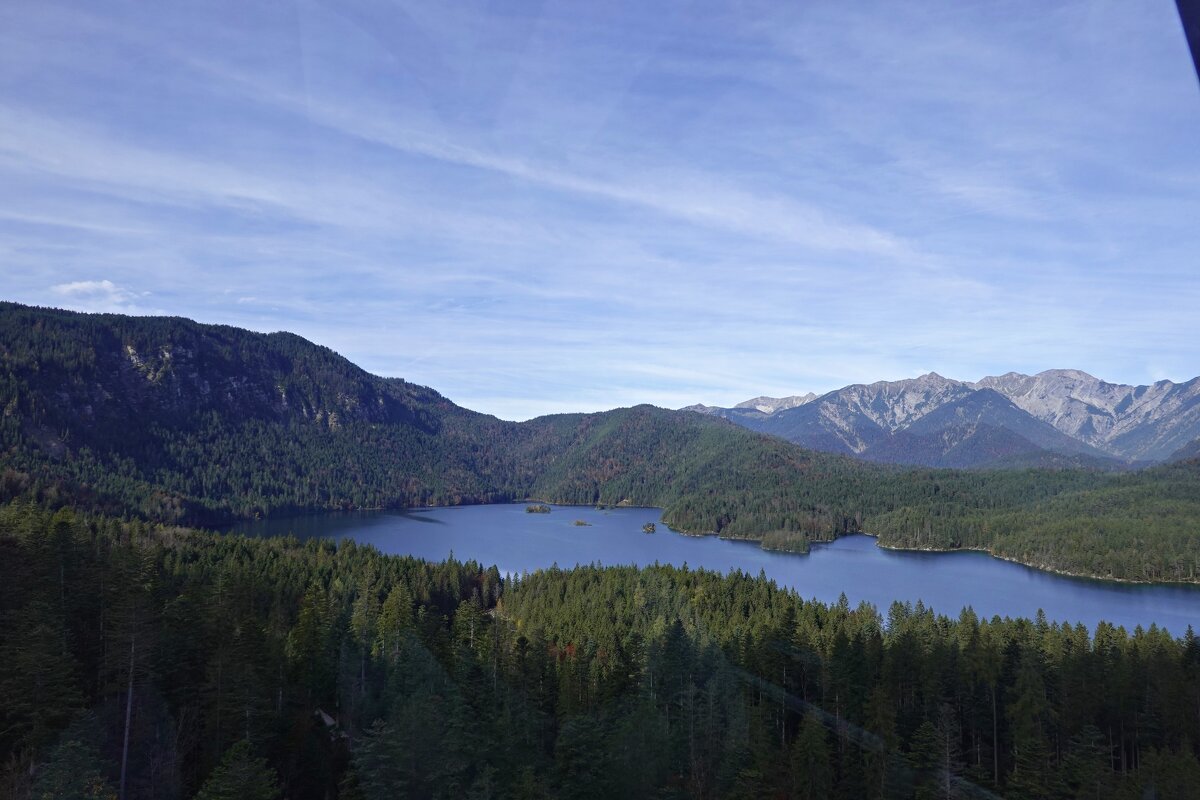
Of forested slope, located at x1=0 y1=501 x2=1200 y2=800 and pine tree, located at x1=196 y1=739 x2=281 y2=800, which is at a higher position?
pine tree, located at x1=196 y1=739 x2=281 y2=800

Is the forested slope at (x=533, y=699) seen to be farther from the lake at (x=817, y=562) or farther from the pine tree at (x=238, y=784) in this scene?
the lake at (x=817, y=562)

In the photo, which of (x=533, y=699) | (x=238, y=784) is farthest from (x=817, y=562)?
(x=238, y=784)

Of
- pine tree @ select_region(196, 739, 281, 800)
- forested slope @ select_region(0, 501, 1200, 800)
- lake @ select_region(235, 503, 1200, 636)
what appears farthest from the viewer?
lake @ select_region(235, 503, 1200, 636)

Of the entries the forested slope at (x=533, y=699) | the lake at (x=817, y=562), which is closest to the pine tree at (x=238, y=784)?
the forested slope at (x=533, y=699)

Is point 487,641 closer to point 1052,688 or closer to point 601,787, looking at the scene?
point 601,787

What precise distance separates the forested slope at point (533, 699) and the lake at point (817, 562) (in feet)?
126

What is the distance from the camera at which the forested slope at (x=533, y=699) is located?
68.4ft

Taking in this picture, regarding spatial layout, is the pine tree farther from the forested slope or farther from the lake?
the lake

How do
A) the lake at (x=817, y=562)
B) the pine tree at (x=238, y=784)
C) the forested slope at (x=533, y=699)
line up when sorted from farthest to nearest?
1. the lake at (x=817, y=562)
2. the forested slope at (x=533, y=699)
3. the pine tree at (x=238, y=784)

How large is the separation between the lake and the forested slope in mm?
38488

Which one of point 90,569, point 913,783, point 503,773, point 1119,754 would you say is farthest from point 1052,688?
point 90,569

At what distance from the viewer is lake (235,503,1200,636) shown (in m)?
83.2

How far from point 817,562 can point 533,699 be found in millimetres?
94086

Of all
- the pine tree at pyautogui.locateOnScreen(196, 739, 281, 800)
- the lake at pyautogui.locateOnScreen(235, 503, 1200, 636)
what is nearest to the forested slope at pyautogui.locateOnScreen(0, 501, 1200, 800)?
the pine tree at pyautogui.locateOnScreen(196, 739, 281, 800)
